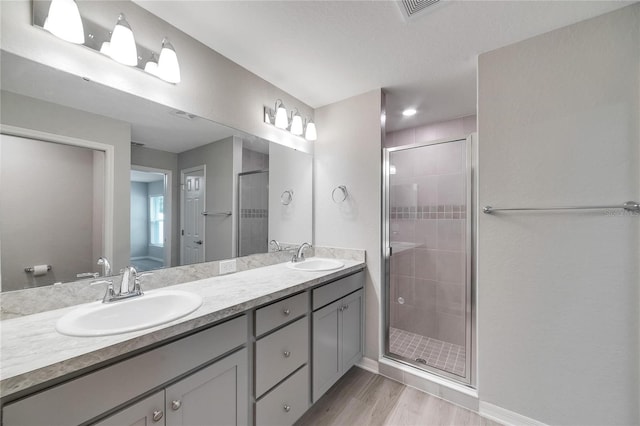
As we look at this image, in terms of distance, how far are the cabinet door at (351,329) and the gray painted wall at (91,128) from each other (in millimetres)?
1447

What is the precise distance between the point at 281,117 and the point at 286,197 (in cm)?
69

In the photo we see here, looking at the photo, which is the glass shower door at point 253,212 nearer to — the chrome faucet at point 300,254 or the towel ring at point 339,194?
the chrome faucet at point 300,254

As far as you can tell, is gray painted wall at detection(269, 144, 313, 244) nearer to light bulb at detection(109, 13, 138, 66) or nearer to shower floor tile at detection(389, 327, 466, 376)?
light bulb at detection(109, 13, 138, 66)

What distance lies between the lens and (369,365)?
2117 millimetres

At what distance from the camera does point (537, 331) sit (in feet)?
4.88

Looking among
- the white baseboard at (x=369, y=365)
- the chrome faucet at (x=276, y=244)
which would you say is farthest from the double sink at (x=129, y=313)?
the white baseboard at (x=369, y=365)

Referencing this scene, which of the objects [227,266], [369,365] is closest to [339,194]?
[227,266]

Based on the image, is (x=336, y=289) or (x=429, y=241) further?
(x=429, y=241)

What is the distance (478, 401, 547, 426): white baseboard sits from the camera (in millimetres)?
1508

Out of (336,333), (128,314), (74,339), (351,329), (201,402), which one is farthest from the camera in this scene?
(351,329)

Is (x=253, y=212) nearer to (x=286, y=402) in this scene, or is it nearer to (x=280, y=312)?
(x=280, y=312)

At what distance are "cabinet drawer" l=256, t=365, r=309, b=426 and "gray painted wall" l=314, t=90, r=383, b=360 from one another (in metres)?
0.83

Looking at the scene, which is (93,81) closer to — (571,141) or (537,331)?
(571,141)

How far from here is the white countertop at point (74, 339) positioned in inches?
25.7
